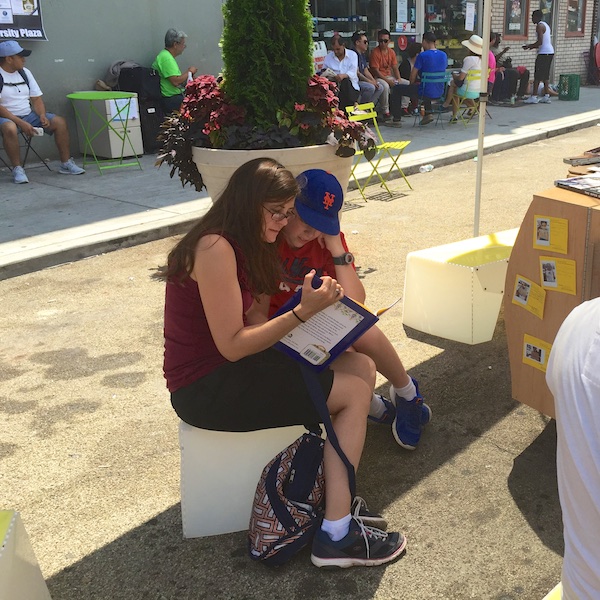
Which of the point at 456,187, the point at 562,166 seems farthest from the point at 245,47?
the point at 562,166

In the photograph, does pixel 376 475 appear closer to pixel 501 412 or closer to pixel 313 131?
pixel 501 412

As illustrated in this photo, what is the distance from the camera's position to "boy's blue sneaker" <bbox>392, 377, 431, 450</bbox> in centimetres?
308

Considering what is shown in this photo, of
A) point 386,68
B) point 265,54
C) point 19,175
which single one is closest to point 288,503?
point 265,54

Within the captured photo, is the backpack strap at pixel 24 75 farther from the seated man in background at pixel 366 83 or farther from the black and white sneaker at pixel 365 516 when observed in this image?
the black and white sneaker at pixel 365 516

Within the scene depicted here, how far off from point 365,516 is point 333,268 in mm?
987

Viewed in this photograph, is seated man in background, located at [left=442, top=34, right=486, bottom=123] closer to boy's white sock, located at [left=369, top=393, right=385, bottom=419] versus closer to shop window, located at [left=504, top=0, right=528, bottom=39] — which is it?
shop window, located at [left=504, top=0, right=528, bottom=39]

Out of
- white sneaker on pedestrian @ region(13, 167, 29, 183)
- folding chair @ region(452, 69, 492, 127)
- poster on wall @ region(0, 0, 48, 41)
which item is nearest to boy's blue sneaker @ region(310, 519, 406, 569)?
white sneaker on pedestrian @ region(13, 167, 29, 183)

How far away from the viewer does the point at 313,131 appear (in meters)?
4.45

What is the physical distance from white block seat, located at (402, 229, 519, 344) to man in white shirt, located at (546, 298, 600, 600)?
2757mm

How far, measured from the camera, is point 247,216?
8.05ft

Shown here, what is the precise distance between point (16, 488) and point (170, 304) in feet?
3.52

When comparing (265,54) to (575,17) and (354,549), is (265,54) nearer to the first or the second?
(354,549)

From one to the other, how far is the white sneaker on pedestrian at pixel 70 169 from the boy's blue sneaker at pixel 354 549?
6.94 metres

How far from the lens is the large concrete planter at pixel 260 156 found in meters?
4.32
